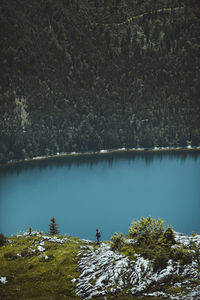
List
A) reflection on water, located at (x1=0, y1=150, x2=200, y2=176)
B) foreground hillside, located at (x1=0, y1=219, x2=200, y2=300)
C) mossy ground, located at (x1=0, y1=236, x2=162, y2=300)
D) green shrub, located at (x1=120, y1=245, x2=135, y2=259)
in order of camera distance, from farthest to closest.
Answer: reflection on water, located at (x1=0, y1=150, x2=200, y2=176) < green shrub, located at (x1=120, y1=245, x2=135, y2=259) < mossy ground, located at (x1=0, y1=236, x2=162, y2=300) < foreground hillside, located at (x1=0, y1=219, x2=200, y2=300)

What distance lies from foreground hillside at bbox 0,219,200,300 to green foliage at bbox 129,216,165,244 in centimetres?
86

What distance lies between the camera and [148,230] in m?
50.2

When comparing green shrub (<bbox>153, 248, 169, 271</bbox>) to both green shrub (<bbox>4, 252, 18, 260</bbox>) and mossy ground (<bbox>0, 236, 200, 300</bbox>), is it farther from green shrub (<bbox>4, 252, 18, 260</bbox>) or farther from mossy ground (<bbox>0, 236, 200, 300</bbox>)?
green shrub (<bbox>4, 252, 18, 260</bbox>)

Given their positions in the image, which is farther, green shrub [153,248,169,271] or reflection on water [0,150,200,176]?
reflection on water [0,150,200,176]

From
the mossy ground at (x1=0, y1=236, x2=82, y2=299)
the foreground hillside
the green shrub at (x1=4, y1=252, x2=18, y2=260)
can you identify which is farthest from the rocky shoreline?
the green shrub at (x1=4, y1=252, x2=18, y2=260)

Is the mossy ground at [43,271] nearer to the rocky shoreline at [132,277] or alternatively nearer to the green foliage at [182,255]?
the rocky shoreline at [132,277]

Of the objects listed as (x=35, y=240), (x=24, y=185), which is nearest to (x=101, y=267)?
(x=35, y=240)

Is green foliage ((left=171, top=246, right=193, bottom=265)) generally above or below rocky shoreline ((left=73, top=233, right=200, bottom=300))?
above

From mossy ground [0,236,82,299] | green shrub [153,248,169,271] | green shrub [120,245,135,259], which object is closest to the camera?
mossy ground [0,236,82,299]

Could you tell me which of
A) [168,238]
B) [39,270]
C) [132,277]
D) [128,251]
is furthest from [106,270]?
[168,238]

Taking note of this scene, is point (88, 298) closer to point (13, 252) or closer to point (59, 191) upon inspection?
point (13, 252)

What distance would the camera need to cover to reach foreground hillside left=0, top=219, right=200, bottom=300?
39438mm

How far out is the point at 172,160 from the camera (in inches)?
7470

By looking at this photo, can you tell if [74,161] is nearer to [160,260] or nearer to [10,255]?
[10,255]
